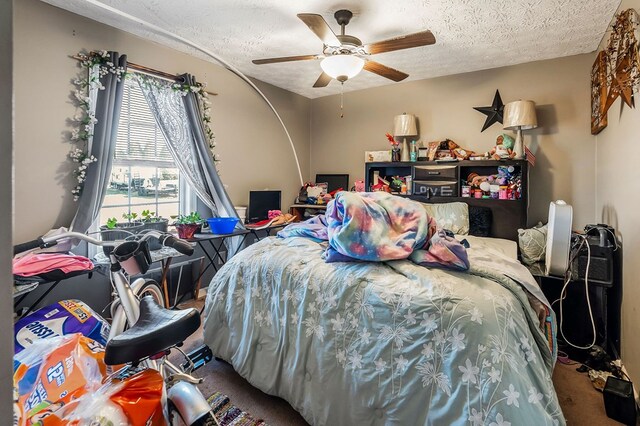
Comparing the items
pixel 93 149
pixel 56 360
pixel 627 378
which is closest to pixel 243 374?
pixel 56 360

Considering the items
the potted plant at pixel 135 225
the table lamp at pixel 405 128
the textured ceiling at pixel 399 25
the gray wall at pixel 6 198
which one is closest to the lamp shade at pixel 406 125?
the table lamp at pixel 405 128

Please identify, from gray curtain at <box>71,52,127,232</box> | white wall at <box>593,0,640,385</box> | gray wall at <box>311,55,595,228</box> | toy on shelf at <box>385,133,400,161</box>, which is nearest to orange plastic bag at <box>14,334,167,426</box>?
gray curtain at <box>71,52,127,232</box>

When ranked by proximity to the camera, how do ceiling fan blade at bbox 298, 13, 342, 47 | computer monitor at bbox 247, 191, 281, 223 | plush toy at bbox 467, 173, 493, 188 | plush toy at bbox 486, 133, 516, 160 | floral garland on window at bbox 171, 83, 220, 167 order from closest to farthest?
ceiling fan blade at bbox 298, 13, 342, 47
floral garland on window at bbox 171, 83, 220, 167
plush toy at bbox 486, 133, 516, 160
plush toy at bbox 467, 173, 493, 188
computer monitor at bbox 247, 191, 281, 223

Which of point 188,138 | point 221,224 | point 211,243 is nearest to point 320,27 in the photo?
point 188,138

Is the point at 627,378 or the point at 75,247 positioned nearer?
the point at 627,378

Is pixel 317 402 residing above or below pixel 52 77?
below

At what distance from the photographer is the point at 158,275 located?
3066mm

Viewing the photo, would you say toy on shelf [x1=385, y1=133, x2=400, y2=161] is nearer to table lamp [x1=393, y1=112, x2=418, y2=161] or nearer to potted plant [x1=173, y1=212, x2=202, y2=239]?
table lamp [x1=393, y1=112, x2=418, y2=161]

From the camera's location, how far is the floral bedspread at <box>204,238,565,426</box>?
116 centimetres

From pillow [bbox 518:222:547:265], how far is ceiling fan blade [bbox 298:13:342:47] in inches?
92.0

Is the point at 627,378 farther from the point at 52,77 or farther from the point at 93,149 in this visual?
the point at 52,77

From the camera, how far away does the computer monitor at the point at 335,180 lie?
4641 millimetres

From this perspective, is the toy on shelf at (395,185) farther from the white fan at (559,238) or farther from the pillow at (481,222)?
the white fan at (559,238)

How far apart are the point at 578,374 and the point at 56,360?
2.95 m
